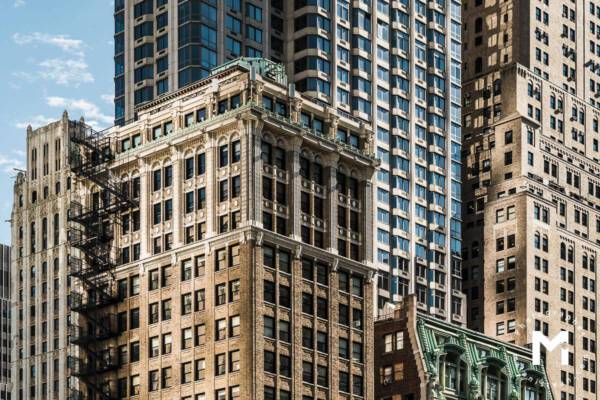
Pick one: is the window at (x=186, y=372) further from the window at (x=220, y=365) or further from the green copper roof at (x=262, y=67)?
the green copper roof at (x=262, y=67)

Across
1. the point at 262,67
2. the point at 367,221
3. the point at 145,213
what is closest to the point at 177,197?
the point at 145,213

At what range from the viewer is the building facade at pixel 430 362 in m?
179

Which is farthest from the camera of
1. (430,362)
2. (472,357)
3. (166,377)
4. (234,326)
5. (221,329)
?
(472,357)

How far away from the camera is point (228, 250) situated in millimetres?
160250

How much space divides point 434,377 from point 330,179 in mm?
26080

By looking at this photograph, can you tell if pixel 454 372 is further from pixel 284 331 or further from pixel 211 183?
pixel 211 183

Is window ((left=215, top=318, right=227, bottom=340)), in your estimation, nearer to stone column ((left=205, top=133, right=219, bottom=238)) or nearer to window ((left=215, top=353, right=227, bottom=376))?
window ((left=215, top=353, right=227, bottom=376))

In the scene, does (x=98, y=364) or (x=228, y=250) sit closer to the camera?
(x=228, y=250)

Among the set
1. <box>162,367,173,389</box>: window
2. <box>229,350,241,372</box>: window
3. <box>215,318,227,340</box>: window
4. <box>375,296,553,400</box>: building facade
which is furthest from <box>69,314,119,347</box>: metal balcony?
<box>375,296,553,400</box>: building facade

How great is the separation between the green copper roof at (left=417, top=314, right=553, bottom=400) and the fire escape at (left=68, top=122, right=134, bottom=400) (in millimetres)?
35312

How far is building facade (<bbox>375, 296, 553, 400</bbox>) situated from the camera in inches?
7047

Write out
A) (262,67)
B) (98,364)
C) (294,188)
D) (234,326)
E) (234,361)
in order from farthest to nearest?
(262,67) < (98,364) < (294,188) < (234,326) < (234,361)

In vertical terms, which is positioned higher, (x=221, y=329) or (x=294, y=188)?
(x=294, y=188)

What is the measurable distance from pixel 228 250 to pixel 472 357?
4016 cm
